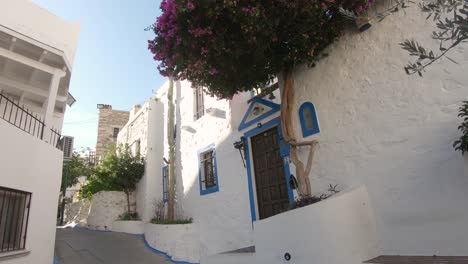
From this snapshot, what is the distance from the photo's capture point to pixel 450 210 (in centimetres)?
366

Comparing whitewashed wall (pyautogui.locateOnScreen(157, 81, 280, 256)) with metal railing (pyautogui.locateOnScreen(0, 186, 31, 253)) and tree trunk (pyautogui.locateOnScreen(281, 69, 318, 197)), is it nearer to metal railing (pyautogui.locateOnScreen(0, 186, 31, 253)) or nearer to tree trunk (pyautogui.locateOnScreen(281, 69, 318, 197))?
tree trunk (pyautogui.locateOnScreen(281, 69, 318, 197))

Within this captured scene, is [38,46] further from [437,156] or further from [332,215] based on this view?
[437,156]

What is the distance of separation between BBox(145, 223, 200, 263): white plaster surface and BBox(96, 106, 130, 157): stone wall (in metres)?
14.5

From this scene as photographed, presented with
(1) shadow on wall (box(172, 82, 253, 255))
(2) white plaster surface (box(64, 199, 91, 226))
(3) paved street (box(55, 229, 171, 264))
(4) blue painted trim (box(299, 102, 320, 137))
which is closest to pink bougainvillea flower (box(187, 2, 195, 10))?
(4) blue painted trim (box(299, 102, 320, 137))

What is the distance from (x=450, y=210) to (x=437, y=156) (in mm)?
683

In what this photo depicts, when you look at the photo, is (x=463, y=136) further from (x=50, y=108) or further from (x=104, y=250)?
(x=104, y=250)

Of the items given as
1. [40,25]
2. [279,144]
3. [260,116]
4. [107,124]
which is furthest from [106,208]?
[279,144]

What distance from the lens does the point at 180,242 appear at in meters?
8.56

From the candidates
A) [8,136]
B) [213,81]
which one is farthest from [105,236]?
[213,81]

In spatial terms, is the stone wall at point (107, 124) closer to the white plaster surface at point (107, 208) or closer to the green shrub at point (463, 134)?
the white plaster surface at point (107, 208)

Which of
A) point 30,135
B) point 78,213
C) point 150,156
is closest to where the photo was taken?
point 30,135

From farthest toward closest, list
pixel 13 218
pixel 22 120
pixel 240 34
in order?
pixel 22 120
pixel 13 218
pixel 240 34

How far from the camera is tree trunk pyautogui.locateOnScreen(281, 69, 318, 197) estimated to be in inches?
208

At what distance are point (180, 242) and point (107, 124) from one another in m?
16.9
